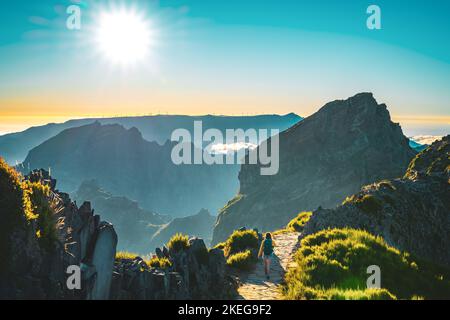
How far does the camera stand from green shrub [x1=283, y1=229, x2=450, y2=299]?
572 inches

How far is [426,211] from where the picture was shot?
33406 mm

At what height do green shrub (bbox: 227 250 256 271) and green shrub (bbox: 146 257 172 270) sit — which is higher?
green shrub (bbox: 146 257 172 270)

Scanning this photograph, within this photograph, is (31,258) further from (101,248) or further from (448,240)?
(448,240)

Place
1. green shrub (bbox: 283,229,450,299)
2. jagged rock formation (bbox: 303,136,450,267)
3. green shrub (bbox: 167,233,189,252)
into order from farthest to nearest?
jagged rock formation (bbox: 303,136,450,267), green shrub (bbox: 167,233,189,252), green shrub (bbox: 283,229,450,299)

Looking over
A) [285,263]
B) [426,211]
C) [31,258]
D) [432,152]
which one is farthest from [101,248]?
[432,152]

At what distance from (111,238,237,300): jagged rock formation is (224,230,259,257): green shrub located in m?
8.07

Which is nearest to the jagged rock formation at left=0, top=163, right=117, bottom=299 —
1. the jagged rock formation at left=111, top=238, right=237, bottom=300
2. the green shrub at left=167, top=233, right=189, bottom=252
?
the jagged rock formation at left=111, top=238, right=237, bottom=300

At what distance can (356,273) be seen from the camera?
54.4 ft

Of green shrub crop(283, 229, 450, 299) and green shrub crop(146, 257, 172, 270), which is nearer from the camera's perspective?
green shrub crop(283, 229, 450, 299)

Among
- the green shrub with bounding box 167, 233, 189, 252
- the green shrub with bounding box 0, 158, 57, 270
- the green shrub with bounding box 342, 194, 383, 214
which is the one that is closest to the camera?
the green shrub with bounding box 0, 158, 57, 270

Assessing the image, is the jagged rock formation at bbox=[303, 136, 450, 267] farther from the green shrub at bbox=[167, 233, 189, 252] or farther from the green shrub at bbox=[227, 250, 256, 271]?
the green shrub at bbox=[167, 233, 189, 252]

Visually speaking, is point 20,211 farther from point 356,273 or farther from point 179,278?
point 356,273

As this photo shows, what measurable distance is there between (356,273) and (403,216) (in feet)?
53.5
